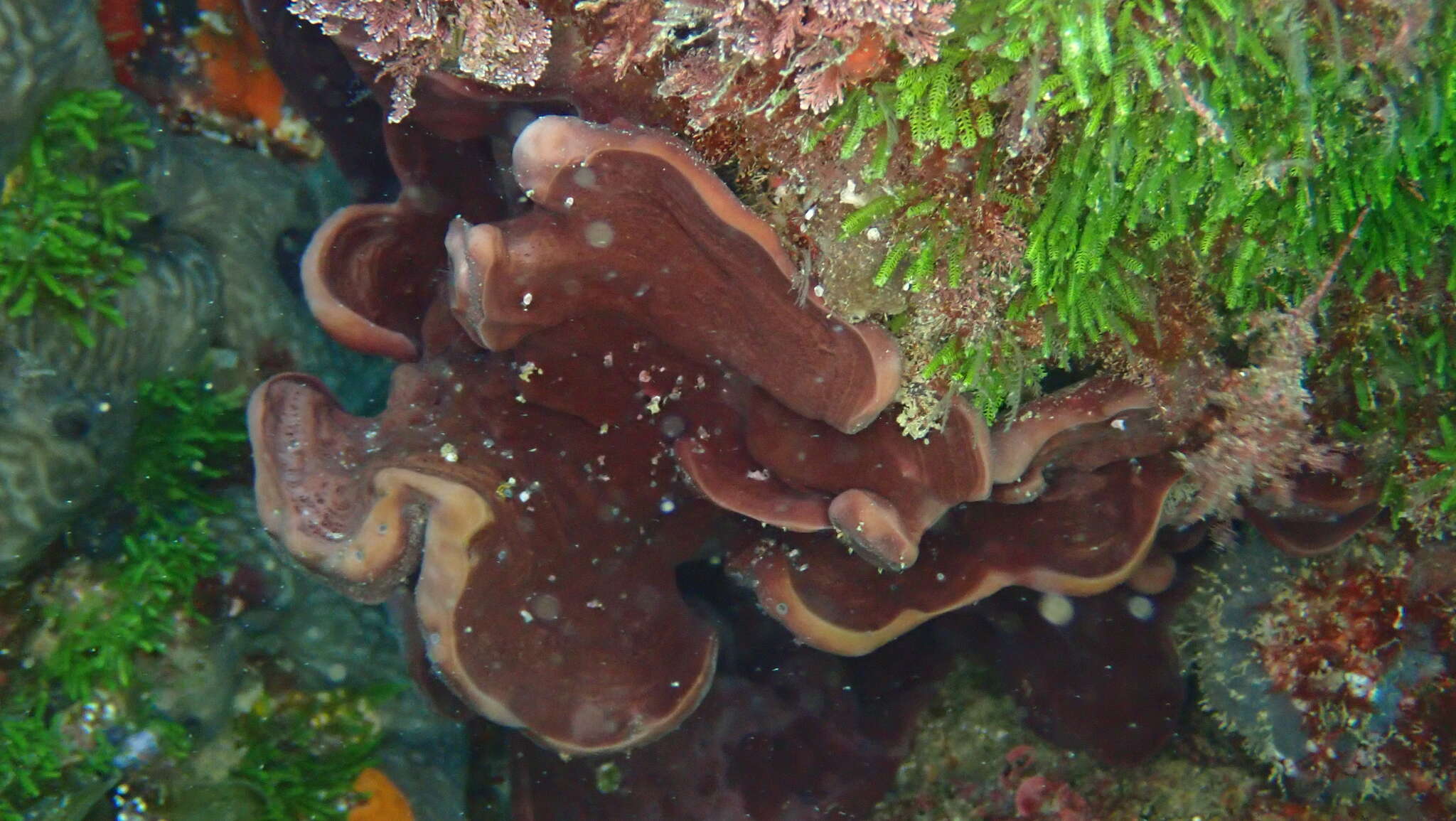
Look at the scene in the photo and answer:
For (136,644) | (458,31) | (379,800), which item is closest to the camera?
(458,31)

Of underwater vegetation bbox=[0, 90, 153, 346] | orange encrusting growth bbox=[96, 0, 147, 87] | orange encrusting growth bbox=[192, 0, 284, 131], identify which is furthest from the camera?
orange encrusting growth bbox=[192, 0, 284, 131]

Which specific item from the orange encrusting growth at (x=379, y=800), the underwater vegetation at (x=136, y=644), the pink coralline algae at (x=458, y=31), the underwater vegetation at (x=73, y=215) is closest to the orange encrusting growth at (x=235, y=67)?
the underwater vegetation at (x=73, y=215)

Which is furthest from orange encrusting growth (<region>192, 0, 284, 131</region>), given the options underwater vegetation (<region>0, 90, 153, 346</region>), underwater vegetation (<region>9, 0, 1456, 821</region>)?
underwater vegetation (<region>0, 90, 153, 346</region>)

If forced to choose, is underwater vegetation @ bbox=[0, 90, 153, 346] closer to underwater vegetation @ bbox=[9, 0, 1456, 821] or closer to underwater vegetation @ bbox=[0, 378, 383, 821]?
underwater vegetation @ bbox=[9, 0, 1456, 821]

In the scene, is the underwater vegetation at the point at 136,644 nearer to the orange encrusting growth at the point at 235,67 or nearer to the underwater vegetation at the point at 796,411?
the underwater vegetation at the point at 796,411

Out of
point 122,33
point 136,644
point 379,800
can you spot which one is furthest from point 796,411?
point 122,33

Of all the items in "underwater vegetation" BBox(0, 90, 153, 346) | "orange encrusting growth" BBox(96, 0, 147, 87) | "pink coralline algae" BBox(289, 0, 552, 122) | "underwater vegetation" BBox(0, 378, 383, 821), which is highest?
"pink coralline algae" BBox(289, 0, 552, 122)

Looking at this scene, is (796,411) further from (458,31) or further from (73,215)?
(73,215)

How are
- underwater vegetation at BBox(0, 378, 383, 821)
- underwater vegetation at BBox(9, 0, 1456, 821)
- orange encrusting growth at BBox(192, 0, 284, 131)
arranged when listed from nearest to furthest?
underwater vegetation at BBox(9, 0, 1456, 821) → underwater vegetation at BBox(0, 378, 383, 821) → orange encrusting growth at BBox(192, 0, 284, 131)

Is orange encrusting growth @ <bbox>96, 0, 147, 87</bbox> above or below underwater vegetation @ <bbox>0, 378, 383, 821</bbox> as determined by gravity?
above
